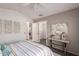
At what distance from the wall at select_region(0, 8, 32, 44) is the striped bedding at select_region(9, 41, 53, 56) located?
0.15 metres

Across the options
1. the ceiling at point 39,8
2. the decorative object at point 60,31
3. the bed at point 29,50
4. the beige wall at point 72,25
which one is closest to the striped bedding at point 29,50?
the bed at point 29,50

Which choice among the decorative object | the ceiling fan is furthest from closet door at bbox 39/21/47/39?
the ceiling fan

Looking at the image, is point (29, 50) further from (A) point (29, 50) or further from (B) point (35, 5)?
(B) point (35, 5)

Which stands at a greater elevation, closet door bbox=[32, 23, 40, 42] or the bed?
closet door bbox=[32, 23, 40, 42]

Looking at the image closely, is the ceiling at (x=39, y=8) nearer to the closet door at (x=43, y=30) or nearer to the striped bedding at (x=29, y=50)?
the closet door at (x=43, y=30)

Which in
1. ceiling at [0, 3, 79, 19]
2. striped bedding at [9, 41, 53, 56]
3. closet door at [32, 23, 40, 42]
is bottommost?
striped bedding at [9, 41, 53, 56]

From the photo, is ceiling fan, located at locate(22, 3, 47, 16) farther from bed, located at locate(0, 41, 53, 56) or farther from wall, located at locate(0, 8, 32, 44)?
bed, located at locate(0, 41, 53, 56)

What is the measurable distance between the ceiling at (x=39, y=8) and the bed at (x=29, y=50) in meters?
0.61

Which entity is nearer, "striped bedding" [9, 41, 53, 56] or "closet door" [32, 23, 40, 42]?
"striped bedding" [9, 41, 53, 56]

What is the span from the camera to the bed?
68.9 inches

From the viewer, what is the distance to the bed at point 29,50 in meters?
1.75

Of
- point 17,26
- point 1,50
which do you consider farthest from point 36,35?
point 1,50

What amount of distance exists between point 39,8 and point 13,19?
0.57 metres

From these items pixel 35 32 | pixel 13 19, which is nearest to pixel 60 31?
pixel 35 32
